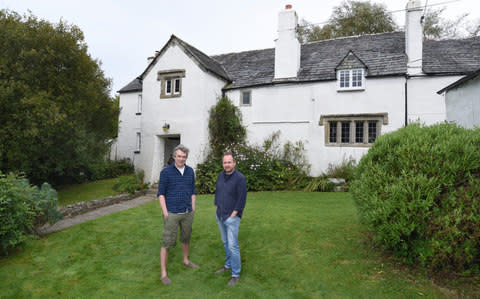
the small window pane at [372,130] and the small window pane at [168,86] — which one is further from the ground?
the small window pane at [168,86]

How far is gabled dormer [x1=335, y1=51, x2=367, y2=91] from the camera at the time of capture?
13328 millimetres

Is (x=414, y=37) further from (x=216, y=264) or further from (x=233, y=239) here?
(x=216, y=264)

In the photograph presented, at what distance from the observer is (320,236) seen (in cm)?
603

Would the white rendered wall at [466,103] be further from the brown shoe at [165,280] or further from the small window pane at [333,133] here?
the brown shoe at [165,280]

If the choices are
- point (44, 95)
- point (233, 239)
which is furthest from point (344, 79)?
point (44, 95)

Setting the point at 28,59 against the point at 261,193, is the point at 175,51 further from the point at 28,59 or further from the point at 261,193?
the point at 261,193

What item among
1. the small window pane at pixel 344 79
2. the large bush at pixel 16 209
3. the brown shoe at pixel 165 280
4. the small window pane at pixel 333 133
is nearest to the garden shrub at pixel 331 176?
the small window pane at pixel 333 133

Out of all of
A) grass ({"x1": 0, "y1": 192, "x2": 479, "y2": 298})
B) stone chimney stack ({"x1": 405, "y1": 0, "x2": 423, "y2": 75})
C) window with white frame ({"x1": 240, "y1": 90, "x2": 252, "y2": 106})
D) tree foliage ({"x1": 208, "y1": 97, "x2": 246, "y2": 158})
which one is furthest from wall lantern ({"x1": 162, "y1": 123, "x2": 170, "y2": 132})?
stone chimney stack ({"x1": 405, "y1": 0, "x2": 423, "y2": 75})

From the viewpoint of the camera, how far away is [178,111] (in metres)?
14.3

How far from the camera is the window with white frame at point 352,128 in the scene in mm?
13133

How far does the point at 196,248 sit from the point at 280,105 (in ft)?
34.0

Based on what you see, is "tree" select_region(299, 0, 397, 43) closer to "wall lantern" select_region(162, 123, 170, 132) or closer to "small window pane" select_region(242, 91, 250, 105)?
"small window pane" select_region(242, 91, 250, 105)

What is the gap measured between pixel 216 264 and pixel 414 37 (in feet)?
46.1

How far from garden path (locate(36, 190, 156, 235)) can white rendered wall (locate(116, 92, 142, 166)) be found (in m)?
9.02
